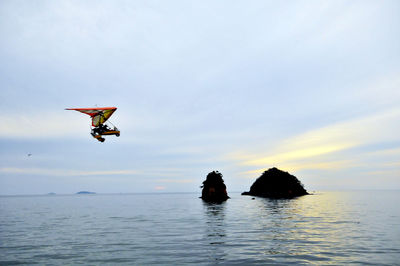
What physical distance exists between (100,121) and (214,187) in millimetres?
94380

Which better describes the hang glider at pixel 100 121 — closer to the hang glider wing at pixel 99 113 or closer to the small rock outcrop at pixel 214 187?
the hang glider wing at pixel 99 113

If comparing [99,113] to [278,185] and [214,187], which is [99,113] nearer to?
[214,187]

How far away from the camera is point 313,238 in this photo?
A: 26250 mm

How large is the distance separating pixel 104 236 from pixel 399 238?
100 ft

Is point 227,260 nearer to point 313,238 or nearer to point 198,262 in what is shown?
point 198,262

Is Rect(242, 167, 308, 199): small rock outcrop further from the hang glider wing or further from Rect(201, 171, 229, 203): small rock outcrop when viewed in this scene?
the hang glider wing

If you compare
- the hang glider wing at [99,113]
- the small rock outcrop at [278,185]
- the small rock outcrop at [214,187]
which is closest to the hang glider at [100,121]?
the hang glider wing at [99,113]

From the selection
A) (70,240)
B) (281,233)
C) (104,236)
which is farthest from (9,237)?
(281,233)

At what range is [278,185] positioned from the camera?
161375mm

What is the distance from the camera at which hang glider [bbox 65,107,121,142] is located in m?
27.0

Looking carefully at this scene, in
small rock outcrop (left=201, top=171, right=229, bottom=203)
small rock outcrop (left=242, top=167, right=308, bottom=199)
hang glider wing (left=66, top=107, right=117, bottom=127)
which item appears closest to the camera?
hang glider wing (left=66, top=107, right=117, bottom=127)

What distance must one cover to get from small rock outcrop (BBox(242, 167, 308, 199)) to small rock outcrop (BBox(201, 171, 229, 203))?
52.1 m

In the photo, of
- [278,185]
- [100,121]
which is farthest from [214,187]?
[100,121]

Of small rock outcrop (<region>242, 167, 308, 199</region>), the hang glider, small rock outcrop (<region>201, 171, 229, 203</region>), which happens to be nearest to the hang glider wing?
the hang glider
